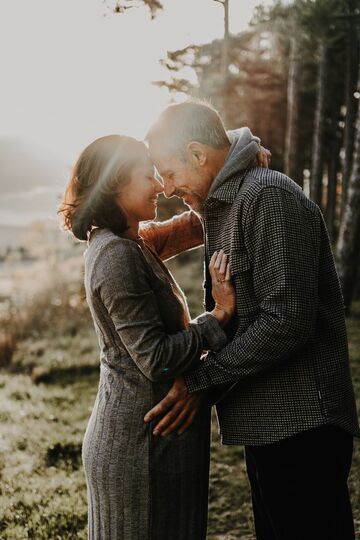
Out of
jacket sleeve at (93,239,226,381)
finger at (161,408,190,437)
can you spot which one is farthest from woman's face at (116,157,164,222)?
finger at (161,408,190,437)

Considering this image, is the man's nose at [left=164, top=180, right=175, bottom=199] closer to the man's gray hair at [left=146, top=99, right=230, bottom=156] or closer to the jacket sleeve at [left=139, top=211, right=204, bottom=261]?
the man's gray hair at [left=146, top=99, right=230, bottom=156]

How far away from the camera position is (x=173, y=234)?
345 centimetres

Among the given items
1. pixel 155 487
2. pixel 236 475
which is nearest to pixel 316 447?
pixel 155 487

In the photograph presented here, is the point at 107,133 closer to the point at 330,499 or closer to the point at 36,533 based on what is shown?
the point at 330,499

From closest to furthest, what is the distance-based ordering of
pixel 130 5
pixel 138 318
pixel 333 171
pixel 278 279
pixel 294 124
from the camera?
1. pixel 278 279
2. pixel 138 318
3. pixel 130 5
4. pixel 294 124
5. pixel 333 171

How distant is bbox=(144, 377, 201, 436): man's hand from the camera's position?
257 centimetres

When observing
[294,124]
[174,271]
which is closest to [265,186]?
[294,124]

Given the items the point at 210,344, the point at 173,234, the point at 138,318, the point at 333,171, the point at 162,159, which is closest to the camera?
the point at 138,318

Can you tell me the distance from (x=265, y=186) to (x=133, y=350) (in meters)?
0.84

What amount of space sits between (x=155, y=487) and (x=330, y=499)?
28.7 inches

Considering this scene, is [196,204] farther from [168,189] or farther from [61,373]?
[61,373]

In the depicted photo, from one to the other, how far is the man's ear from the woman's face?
221 mm

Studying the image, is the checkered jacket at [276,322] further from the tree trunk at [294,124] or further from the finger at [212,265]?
the tree trunk at [294,124]

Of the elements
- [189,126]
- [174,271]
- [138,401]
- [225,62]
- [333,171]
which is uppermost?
[225,62]
